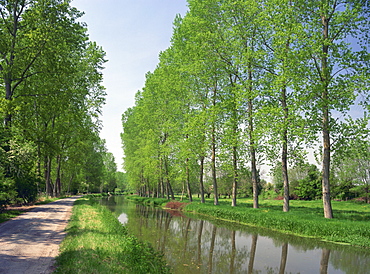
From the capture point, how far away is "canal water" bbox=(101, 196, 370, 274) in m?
10.2

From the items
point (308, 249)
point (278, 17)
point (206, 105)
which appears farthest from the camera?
point (206, 105)

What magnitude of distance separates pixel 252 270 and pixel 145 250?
13.4 feet

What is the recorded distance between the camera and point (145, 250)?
1064 cm

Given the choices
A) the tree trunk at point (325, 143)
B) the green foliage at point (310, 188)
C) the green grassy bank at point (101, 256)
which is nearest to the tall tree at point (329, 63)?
the tree trunk at point (325, 143)

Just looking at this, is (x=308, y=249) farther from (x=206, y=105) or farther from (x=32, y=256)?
(x=206, y=105)

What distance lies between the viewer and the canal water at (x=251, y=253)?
10.2 meters

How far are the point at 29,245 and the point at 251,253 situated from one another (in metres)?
9.04

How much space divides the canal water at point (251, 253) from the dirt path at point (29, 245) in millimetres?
4303

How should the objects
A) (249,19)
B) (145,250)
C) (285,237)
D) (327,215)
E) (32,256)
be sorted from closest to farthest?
(32,256) < (145,250) < (285,237) < (327,215) < (249,19)

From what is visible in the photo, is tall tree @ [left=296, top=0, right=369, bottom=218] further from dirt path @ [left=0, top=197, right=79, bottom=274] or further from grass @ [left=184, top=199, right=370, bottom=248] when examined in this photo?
dirt path @ [left=0, top=197, right=79, bottom=274]

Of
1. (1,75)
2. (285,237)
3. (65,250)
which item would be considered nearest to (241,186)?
(285,237)

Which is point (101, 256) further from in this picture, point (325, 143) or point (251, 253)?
point (325, 143)

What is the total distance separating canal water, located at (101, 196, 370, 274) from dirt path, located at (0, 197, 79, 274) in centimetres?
430

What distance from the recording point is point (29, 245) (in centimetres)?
909
